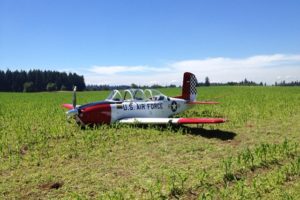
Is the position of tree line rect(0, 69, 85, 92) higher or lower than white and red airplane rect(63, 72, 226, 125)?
higher

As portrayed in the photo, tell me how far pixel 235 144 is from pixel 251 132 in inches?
94.6

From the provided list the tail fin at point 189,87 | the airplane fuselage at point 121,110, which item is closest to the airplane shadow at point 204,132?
the airplane fuselage at point 121,110

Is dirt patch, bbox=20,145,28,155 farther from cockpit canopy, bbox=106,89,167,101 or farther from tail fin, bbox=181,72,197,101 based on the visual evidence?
tail fin, bbox=181,72,197,101

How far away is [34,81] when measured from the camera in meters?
123

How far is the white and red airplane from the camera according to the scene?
14.5m

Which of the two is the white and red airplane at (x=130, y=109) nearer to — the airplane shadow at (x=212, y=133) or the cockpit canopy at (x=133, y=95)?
the cockpit canopy at (x=133, y=95)

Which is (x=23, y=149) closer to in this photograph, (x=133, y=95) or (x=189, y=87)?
(x=133, y=95)

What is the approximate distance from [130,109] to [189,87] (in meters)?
5.44

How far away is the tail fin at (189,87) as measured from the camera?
19.4 meters

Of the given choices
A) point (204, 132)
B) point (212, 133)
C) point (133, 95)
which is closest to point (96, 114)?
point (133, 95)

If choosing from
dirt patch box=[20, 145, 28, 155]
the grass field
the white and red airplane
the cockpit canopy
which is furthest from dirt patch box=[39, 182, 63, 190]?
the cockpit canopy

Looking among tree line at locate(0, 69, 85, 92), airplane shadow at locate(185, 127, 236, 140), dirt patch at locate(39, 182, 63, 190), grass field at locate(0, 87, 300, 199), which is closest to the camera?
grass field at locate(0, 87, 300, 199)

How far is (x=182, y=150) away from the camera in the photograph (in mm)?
10539

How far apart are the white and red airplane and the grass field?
49cm
